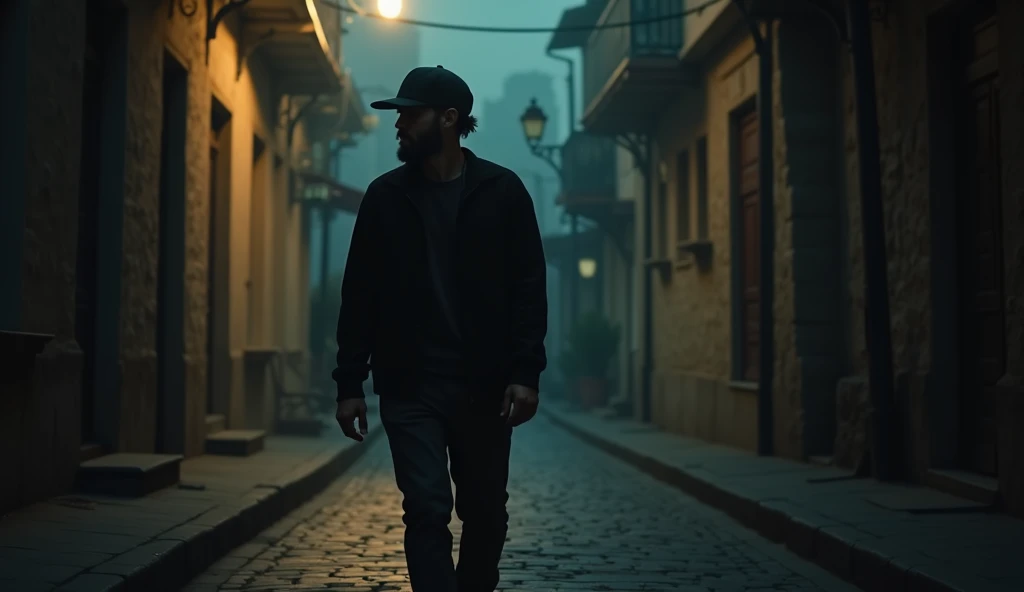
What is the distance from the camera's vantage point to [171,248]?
11.4 meters

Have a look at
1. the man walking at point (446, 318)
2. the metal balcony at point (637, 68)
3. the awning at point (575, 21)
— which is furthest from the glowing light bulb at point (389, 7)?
the awning at point (575, 21)

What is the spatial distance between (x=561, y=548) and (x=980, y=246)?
10.9 feet

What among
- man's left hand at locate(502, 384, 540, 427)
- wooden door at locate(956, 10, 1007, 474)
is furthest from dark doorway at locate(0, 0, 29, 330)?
wooden door at locate(956, 10, 1007, 474)

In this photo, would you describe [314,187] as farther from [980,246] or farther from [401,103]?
[401,103]

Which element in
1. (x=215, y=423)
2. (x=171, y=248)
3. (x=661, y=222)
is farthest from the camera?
(x=661, y=222)

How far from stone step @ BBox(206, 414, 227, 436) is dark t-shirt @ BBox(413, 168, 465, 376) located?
8.71 m

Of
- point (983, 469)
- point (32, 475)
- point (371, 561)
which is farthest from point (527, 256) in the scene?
point (983, 469)

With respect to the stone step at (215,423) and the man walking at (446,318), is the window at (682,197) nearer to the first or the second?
the stone step at (215,423)

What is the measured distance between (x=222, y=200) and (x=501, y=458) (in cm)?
1001

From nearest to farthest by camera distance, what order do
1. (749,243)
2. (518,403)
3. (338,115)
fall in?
(518,403) < (749,243) < (338,115)

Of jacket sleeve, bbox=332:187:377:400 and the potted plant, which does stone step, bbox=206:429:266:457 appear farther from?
the potted plant

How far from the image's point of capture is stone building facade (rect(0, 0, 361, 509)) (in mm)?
7326

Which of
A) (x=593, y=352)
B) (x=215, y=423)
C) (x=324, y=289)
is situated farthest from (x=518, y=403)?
(x=324, y=289)

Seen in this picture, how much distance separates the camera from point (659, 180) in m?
19.7
